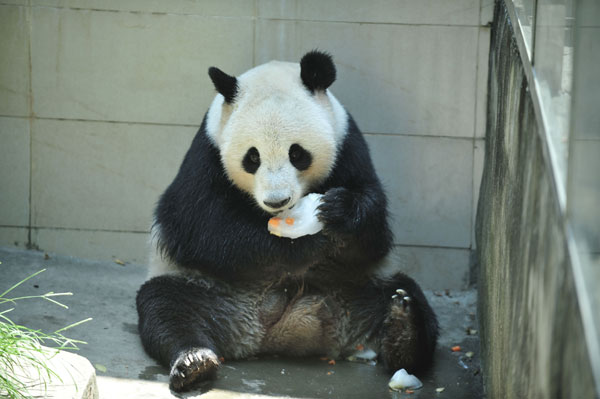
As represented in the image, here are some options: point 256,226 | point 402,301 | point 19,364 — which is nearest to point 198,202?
point 256,226

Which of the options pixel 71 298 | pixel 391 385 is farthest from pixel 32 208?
pixel 391 385

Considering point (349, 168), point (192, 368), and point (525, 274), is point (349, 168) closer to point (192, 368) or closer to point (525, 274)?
point (192, 368)

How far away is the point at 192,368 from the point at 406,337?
1142 millimetres

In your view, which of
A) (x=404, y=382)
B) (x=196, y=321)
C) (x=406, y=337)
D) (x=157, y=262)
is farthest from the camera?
(x=157, y=262)

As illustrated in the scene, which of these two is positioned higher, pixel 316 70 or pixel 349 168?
pixel 316 70

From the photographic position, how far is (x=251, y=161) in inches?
156

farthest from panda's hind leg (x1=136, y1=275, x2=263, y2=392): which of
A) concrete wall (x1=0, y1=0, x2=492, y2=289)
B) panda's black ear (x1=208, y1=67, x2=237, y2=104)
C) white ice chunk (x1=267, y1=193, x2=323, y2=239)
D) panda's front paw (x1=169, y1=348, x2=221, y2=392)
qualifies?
concrete wall (x1=0, y1=0, x2=492, y2=289)

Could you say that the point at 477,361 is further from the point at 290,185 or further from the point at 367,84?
the point at 367,84

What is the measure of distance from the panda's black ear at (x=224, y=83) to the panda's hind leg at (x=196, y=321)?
3.54ft

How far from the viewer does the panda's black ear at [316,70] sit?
159 inches

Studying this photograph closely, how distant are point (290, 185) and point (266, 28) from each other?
1.84m

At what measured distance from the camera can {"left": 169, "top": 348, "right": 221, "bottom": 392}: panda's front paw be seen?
11.7ft

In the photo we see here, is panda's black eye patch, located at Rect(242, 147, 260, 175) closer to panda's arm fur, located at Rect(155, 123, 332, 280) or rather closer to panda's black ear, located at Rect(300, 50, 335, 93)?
panda's arm fur, located at Rect(155, 123, 332, 280)

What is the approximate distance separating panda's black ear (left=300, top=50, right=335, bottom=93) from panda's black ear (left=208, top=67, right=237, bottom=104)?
383 mm
